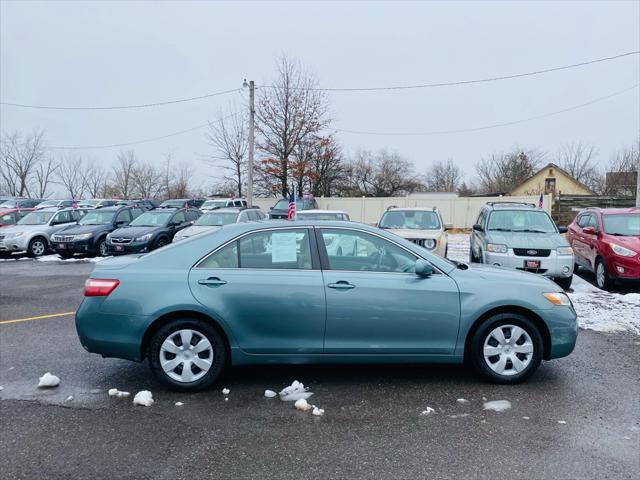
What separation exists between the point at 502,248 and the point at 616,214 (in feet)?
10.6

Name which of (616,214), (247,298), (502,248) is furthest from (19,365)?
(616,214)

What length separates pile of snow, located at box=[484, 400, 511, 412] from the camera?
3992 millimetres

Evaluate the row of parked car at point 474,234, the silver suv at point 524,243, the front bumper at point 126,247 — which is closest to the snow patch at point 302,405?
the row of parked car at point 474,234

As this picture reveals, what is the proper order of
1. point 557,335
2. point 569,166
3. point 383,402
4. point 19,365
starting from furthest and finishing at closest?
point 569,166 → point 19,365 → point 557,335 → point 383,402

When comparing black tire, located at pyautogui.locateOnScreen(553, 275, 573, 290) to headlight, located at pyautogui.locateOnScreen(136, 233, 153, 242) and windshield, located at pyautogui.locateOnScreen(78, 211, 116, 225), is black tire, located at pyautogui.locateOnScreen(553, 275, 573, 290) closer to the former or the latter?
headlight, located at pyautogui.locateOnScreen(136, 233, 153, 242)

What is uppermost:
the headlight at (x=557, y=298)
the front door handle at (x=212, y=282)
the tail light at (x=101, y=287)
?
the front door handle at (x=212, y=282)

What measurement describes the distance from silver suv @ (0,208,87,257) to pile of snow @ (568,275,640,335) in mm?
15971

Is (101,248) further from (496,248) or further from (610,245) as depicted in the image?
(610,245)

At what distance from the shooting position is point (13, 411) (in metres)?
4.00

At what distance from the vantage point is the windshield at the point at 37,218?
1705 cm

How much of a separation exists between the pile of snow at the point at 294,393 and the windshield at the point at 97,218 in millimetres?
14243

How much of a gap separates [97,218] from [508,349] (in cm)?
1586

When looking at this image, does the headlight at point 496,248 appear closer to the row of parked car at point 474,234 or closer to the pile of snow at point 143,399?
the row of parked car at point 474,234

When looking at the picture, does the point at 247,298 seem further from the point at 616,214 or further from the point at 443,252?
the point at 616,214
